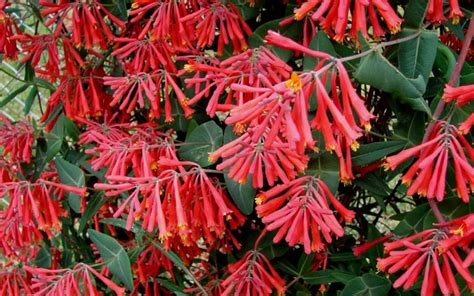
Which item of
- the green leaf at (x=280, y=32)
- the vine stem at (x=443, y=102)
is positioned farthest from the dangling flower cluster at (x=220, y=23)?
the vine stem at (x=443, y=102)

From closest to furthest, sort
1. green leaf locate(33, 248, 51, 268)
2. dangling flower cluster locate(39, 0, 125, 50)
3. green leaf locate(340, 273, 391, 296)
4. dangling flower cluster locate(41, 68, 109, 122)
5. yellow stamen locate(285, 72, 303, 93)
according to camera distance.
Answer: yellow stamen locate(285, 72, 303, 93) < green leaf locate(340, 273, 391, 296) < dangling flower cluster locate(39, 0, 125, 50) < dangling flower cluster locate(41, 68, 109, 122) < green leaf locate(33, 248, 51, 268)

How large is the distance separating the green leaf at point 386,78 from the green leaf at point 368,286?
1.07ft

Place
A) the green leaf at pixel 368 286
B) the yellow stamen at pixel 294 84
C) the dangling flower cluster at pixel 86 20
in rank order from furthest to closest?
the dangling flower cluster at pixel 86 20 → the green leaf at pixel 368 286 → the yellow stamen at pixel 294 84

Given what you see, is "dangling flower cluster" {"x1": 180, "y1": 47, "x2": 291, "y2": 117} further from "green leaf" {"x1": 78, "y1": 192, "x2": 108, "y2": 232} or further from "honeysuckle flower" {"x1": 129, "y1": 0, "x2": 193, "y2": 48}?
"green leaf" {"x1": 78, "y1": 192, "x2": 108, "y2": 232}

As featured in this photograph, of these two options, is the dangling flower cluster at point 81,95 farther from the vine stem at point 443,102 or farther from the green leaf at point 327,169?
the vine stem at point 443,102

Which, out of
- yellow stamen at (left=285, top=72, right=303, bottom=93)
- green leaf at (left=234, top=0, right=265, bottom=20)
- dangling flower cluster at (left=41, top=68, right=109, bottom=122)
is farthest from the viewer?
dangling flower cluster at (left=41, top=68, right=109, bottom=122)

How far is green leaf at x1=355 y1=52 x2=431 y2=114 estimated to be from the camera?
2.93 feet

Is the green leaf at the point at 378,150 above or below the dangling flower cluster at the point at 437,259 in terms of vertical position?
above

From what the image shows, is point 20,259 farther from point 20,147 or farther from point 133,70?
point 133,70

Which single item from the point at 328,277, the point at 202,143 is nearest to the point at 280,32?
the point at 202,143

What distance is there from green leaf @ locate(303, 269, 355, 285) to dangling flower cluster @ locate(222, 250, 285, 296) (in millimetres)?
63

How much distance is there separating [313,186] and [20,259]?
88cm

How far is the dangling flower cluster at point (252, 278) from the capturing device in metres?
1.12

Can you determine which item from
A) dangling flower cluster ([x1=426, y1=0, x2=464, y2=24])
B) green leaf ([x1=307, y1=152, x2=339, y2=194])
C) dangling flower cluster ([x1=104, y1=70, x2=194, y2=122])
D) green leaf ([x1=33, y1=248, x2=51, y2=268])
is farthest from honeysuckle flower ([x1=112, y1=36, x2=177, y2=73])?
green leaf ([x1=33, y1=248, x2=51, y2=268])
